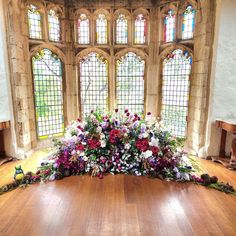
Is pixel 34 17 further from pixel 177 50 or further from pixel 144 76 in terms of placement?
pixel 177 50

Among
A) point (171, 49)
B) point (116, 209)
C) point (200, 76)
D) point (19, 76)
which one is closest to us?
point (116, 209)

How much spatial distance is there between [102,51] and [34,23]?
5.66 ft

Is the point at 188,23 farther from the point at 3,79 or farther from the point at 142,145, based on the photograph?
the point at 3,79

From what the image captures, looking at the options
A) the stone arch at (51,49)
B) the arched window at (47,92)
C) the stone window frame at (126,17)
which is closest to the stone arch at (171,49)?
the stone window frame at (126,17)

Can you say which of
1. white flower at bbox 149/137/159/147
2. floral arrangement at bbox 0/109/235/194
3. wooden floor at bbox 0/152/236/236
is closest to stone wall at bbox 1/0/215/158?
floral arrangement at bbox 0/109/235/194

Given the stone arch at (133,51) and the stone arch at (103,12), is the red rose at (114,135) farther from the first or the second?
the stone arch at (103,12)

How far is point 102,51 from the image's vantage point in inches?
198

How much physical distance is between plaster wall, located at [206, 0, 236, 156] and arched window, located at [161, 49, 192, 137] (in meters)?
0.83

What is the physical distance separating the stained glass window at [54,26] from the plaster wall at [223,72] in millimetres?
3656

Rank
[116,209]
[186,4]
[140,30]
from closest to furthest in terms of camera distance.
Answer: [116,209] → [186,4] → [140,30]

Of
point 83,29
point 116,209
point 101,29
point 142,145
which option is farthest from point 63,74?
point 116,209

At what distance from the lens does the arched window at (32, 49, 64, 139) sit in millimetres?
4621

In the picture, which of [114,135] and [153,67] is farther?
[153,67]

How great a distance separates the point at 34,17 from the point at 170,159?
14.3ft
